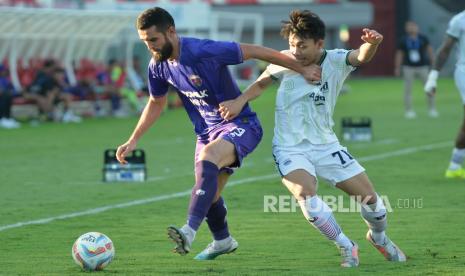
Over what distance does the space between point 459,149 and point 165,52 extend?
690 cm

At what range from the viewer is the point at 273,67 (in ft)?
28.1

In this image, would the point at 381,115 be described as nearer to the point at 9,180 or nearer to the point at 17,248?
the point at 9,180

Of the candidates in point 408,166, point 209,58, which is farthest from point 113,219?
point 408,166

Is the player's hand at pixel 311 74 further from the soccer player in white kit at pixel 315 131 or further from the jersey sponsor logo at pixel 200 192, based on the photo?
the jersey sponsor logo at pixel 200 192

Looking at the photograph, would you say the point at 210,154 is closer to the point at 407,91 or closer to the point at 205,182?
the point at 205,182

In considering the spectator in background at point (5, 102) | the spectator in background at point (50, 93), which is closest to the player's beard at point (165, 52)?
the spectator in background at point (5, 102)

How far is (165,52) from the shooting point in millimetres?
8273

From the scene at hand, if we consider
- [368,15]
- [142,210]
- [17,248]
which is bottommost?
[368,15]

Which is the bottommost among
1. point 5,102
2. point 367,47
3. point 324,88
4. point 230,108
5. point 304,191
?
point 5,102

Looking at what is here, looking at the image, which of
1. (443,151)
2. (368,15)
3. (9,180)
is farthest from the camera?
(368,15)

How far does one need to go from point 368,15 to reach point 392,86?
10806 millimetres

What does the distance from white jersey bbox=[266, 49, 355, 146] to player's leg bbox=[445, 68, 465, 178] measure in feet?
17.2

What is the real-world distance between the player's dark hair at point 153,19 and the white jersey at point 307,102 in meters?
0.90

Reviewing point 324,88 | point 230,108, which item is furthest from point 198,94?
point 324,88
